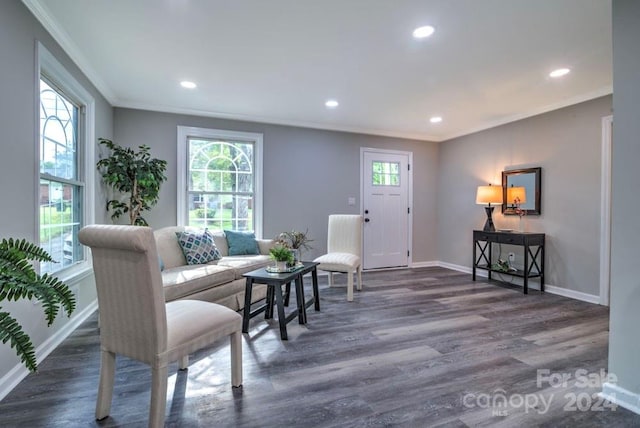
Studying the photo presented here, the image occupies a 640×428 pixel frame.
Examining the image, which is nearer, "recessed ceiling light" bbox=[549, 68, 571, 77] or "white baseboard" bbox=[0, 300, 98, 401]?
"white baseboard" bbox=[0, 300, 98, 401]

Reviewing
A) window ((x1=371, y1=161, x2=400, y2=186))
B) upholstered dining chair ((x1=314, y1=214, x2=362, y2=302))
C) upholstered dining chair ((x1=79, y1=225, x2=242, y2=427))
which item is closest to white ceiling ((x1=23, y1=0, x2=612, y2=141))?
window ((x1=371, y1=161, x2=400, y2=186))

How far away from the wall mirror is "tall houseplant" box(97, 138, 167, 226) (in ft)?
15.3

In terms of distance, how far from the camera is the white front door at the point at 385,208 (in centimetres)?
544

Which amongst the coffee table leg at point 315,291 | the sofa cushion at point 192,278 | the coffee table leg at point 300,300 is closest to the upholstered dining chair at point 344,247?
the coffee table leg at point 315,291

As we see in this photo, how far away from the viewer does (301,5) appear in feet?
A: 6.92

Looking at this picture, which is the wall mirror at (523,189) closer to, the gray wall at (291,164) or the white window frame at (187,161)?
the gray wall at (291,164)

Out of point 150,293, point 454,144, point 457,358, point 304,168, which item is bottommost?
point 457,358

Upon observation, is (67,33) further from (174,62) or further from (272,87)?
(272,87)

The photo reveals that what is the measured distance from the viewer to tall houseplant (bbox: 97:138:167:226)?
11.5ft

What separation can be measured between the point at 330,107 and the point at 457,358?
322cm

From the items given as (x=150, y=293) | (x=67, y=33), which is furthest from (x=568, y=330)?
(x=67, y=33)

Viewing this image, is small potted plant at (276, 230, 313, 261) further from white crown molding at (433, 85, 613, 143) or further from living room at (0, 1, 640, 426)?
white crown molding at (433, 85, 613, 143)

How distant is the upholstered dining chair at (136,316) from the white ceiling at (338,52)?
164 cm

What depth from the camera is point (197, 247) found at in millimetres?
3605
